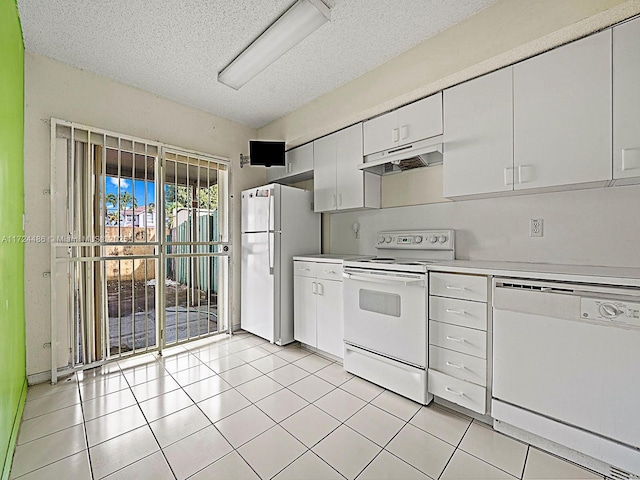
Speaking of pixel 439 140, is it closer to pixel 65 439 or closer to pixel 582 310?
pixel 582 310

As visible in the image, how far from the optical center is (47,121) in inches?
97.4

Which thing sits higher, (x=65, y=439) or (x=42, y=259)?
(x=42, y=259)

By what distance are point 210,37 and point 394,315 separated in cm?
258

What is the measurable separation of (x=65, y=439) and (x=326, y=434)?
1.56m

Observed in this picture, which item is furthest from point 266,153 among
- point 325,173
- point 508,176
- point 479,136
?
point 508,176

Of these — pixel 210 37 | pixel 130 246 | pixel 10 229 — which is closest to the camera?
pixel 10 229

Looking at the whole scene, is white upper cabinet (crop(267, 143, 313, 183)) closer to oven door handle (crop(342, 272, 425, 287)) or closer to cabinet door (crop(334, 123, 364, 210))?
cabinet door (crop(334, 123, 364, 210))

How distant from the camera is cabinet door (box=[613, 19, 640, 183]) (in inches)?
60.9

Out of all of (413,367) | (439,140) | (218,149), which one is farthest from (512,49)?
(218,149)

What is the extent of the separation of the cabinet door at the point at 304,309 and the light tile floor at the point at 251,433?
0.50 metres

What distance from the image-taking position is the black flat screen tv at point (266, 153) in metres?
3.59

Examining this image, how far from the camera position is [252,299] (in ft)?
11.5

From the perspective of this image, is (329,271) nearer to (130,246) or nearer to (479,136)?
(479,136)

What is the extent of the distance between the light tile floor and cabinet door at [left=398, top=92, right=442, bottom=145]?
2.10 metres
